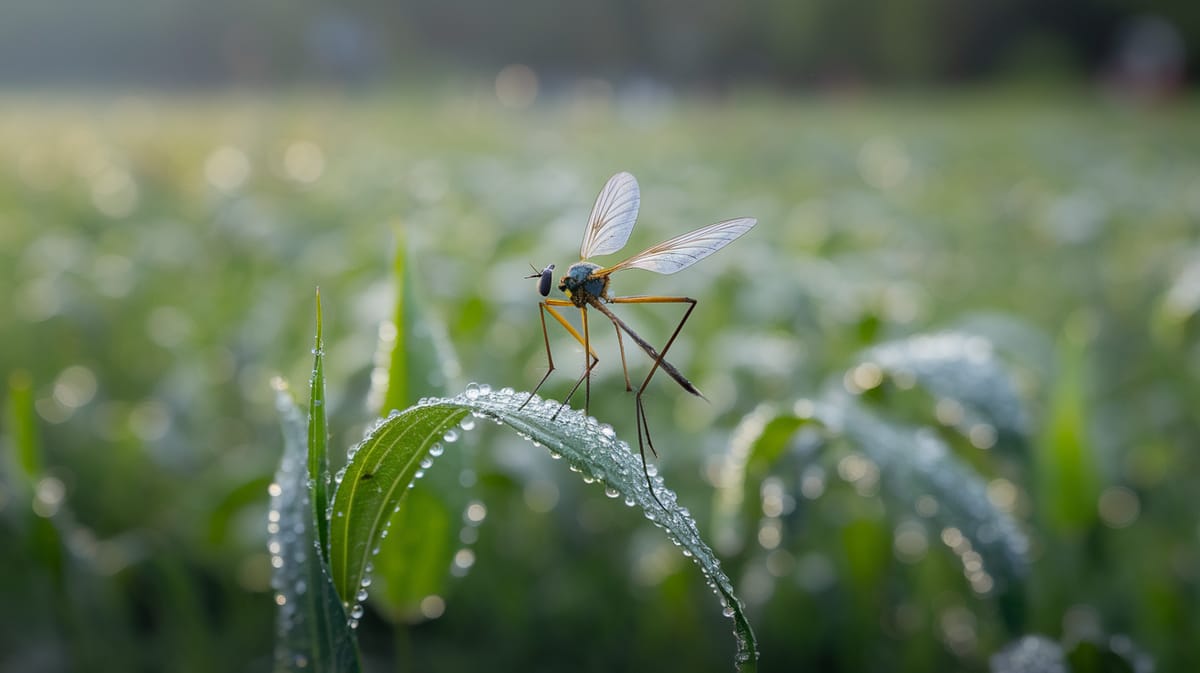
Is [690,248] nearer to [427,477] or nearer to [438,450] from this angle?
[438,450]

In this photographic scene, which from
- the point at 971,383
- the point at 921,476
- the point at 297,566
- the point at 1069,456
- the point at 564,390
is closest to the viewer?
the point at 297,566

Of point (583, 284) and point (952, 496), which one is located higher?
point (583, 284)

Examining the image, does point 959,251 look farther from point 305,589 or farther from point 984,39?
point 984,39

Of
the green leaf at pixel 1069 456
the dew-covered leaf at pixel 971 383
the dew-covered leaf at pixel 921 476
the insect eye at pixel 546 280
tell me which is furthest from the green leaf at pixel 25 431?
the green leaf at pixel 1069 456

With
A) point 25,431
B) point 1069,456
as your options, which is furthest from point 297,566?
point 1069,456

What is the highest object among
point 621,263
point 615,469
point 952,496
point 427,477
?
point 621,263

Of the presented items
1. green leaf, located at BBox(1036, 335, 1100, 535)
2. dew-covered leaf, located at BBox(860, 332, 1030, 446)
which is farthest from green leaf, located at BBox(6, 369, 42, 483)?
green leaf, located at BBox(1036, 335, 1100, 535)

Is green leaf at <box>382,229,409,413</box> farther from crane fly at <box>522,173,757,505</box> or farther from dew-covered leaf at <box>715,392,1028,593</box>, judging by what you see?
dew-covered leaf at <box>715,392,1028,593</box>
